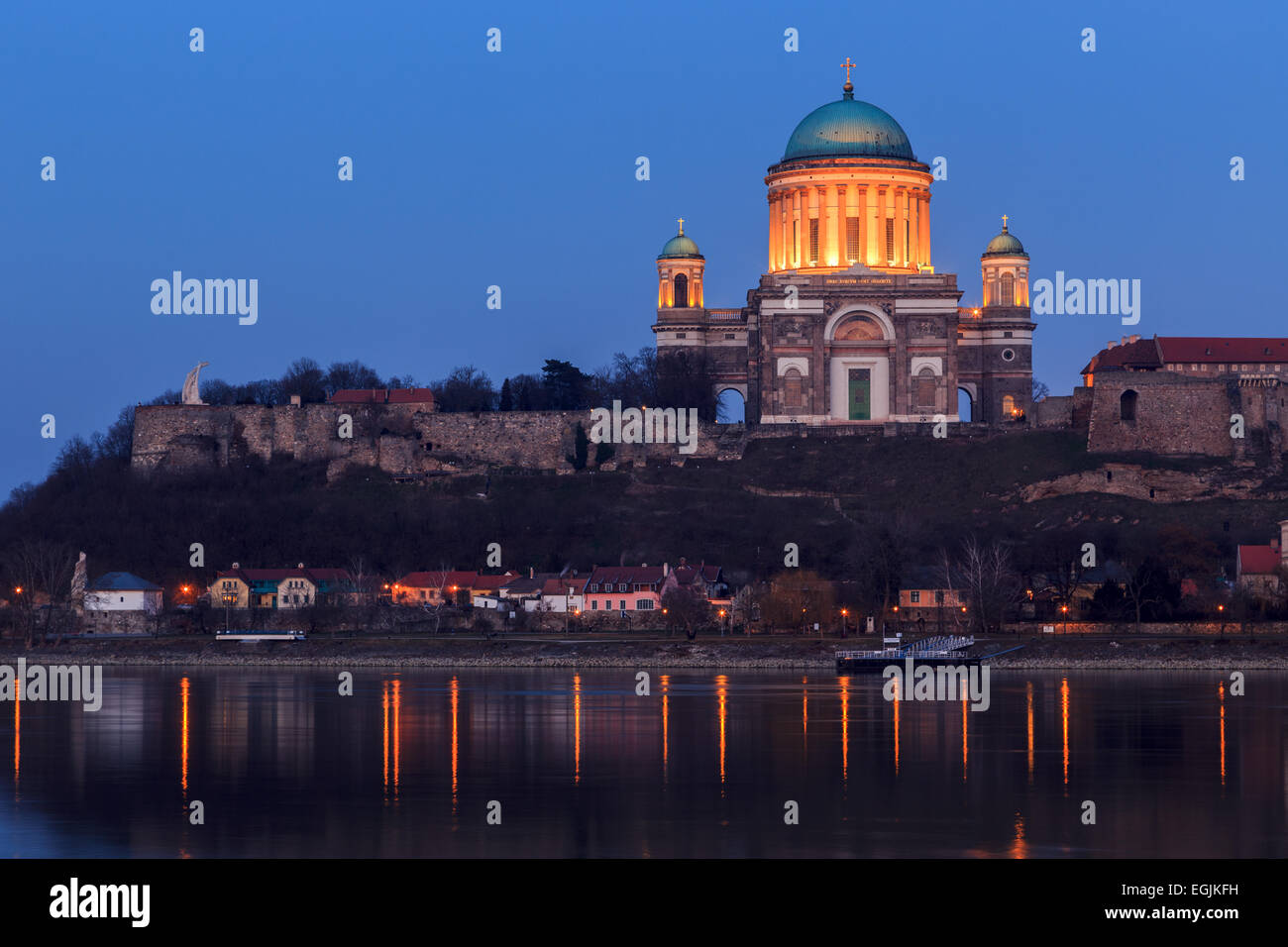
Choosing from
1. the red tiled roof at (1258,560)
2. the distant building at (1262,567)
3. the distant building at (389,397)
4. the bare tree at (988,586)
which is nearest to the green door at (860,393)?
the distant building at (389,397)

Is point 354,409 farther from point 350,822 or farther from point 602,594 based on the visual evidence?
point 350,822

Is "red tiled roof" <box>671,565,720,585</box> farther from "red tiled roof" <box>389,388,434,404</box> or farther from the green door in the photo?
"red tiled roof" <box>389,388,434,404</box>

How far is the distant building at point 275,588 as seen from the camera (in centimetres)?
6831

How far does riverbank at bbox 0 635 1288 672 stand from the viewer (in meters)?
54.6

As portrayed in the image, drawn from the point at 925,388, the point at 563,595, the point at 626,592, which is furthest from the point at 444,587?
the point at 925,388

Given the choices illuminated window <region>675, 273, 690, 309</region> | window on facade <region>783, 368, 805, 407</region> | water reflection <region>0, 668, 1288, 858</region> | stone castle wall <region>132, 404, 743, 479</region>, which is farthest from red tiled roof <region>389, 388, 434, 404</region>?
water reflection <region>0, 668, 1288, 858</region>

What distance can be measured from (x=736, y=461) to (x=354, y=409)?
1772 cm

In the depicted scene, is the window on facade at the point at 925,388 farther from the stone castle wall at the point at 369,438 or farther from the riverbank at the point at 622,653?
the riverbank at the point at 622,653

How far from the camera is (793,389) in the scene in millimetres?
85062

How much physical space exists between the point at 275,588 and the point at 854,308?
3069 cm

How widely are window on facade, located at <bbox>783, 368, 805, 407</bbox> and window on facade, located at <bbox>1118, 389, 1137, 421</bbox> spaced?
45.9ft

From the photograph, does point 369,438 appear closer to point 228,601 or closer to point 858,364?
point 228,601
